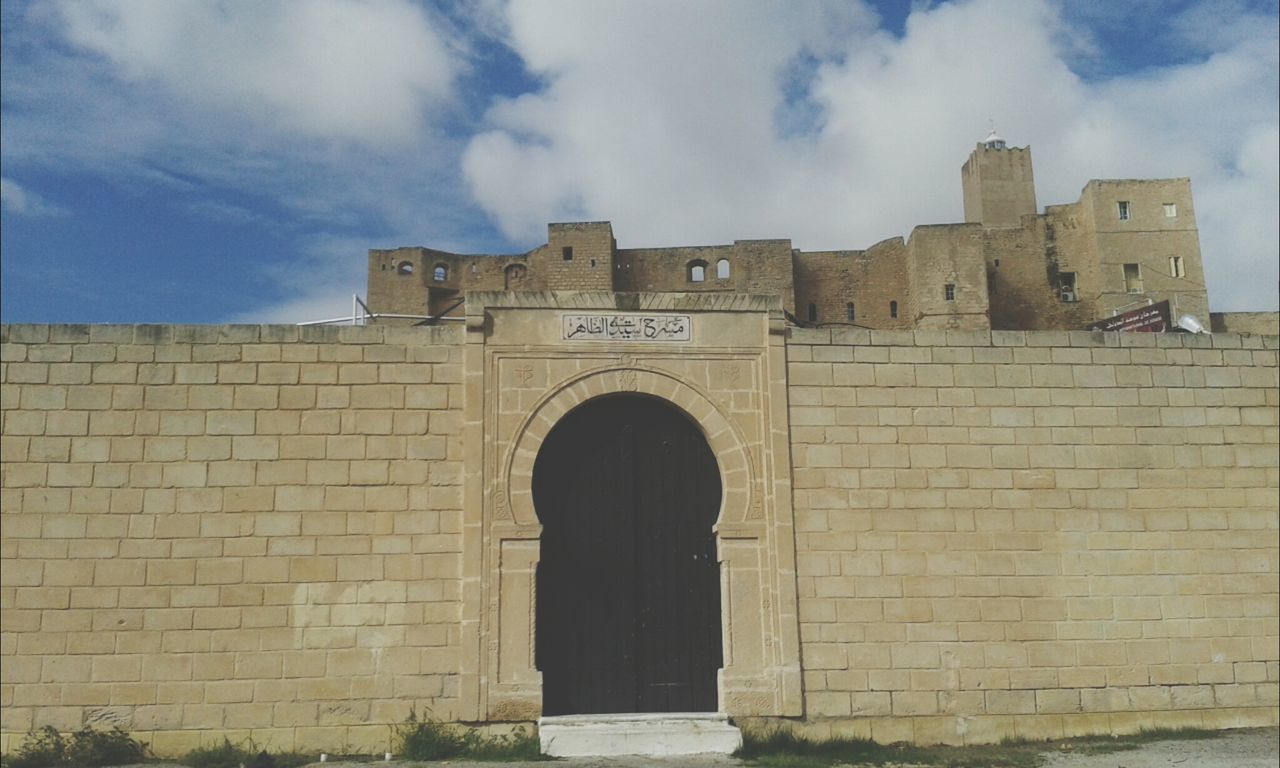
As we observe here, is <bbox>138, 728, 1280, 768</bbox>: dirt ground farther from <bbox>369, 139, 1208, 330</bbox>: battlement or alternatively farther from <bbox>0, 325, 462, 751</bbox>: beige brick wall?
<bbox>369, 139, 1208, 330</bbox>: battlement

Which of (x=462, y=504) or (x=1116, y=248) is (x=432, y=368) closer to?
(x=462, y=504)

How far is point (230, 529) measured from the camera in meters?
8.64

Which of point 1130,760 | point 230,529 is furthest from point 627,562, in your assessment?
point 1130,760

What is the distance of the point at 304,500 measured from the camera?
873 cm

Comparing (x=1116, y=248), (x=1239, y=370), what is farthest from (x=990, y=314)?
(x=1239, y=370)

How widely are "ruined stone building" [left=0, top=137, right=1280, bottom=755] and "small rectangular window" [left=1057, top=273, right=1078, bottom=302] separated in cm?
3775

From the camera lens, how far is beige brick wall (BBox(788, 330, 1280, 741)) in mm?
8961

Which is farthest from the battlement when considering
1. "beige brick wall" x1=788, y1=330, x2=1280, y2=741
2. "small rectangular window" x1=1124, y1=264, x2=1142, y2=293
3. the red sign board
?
"beige brick wall" x1=788, y1=330, x2=1280, y2=741

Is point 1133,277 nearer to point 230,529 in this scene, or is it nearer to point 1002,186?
point 1002,186

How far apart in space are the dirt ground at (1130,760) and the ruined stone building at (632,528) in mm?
286

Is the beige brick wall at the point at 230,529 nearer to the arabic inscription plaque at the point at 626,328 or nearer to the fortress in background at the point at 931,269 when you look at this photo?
the arabic inscription plaque at the point at 626,328

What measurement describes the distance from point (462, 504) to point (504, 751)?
6.46 ft

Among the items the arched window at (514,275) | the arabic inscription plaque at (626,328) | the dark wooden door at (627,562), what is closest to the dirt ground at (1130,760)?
the dark wooden door at (627,562)

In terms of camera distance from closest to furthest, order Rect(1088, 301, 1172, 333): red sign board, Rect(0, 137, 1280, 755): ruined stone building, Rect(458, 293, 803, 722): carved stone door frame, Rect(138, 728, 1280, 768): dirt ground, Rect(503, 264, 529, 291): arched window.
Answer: Rect(138, 728, 1280, 768): dirt ground, Rect(0, 137, 1280, 755): ruined stone building, Rect(458, 293, 803, 722): carved stone door frame, Rect(1088, 301, 1172, 333): red sign board, Rect(503, 264, 529, 291): arched window
